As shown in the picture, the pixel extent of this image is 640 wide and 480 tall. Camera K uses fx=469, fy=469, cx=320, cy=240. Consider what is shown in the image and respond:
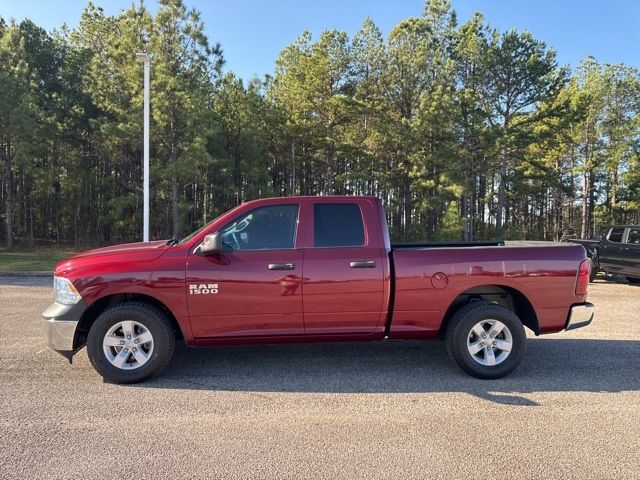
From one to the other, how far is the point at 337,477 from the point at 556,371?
3376 mm

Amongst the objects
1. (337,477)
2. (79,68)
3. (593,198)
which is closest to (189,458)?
(337,477)

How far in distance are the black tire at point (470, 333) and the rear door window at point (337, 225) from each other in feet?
4.54

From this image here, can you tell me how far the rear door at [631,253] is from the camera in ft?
41.9

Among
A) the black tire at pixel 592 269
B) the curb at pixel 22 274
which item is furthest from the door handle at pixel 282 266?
the curb at pixel 22 274

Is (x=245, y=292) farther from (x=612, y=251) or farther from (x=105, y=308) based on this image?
(x=612, y=251)

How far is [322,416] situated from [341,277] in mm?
1401

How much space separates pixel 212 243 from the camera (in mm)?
4598

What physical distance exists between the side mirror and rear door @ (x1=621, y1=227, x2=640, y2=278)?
12538 millimetres

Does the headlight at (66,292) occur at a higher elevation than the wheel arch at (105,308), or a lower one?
higher

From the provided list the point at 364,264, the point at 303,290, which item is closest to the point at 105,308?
the point at 303,290

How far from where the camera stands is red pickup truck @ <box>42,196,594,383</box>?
4730 mm

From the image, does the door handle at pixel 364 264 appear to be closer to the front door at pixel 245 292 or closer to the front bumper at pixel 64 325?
the front door at pixel 245 292

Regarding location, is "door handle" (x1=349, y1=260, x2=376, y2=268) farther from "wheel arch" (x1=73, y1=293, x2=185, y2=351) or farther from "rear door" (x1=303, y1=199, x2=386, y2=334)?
"wheel arch" (x1=73, y1=293, x2=185, y2=351)

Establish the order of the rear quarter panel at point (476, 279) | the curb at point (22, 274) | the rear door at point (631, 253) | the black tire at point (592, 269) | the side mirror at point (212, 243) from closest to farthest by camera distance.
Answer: the side mirror at point (212, 243)
the rear quarter panel at point (476, 279)
the rear door at point (631, 253)
the black tire at point (592, 269)
the curb at point (22, 274)
